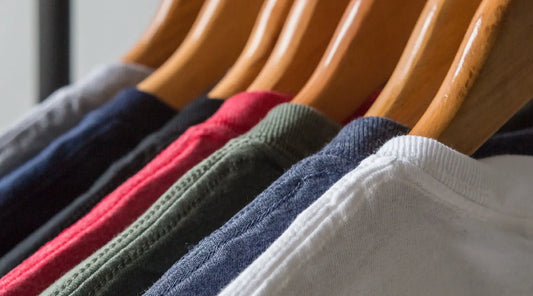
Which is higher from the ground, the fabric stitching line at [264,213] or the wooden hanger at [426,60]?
the wooden hanger at [426,60]

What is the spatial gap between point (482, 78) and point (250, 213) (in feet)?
0.39

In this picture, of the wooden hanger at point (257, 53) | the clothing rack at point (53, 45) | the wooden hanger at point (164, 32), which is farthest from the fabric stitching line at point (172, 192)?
the clothing rack at point (53, 45)

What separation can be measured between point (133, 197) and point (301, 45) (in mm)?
148

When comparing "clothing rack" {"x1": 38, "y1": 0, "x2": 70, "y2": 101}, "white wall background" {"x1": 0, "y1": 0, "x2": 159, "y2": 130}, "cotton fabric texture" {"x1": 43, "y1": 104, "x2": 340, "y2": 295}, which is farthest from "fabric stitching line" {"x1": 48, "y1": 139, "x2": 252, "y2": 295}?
"white wall background" {"x1": 0, "y1": 0, "x2": 159, "y2": 130}

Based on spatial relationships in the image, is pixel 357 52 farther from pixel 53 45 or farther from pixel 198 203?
pixel 53 45

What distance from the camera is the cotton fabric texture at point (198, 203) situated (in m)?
0.32

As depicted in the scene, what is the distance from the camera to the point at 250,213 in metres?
0.29

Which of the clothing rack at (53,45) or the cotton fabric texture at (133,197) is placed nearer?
the cotton fabric texture at (133,197)

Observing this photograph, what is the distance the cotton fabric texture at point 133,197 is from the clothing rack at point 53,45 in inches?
21.5

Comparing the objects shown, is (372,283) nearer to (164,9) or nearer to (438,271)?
(438,271)

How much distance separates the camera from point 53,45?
91 centimetres

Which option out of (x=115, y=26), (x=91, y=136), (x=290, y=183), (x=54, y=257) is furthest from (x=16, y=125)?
(x=115, y=26)


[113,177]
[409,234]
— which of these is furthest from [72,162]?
[409,234]

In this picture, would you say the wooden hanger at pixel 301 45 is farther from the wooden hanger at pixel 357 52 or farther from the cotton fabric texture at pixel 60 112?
the cotton fabric texture at pixel 60 112
